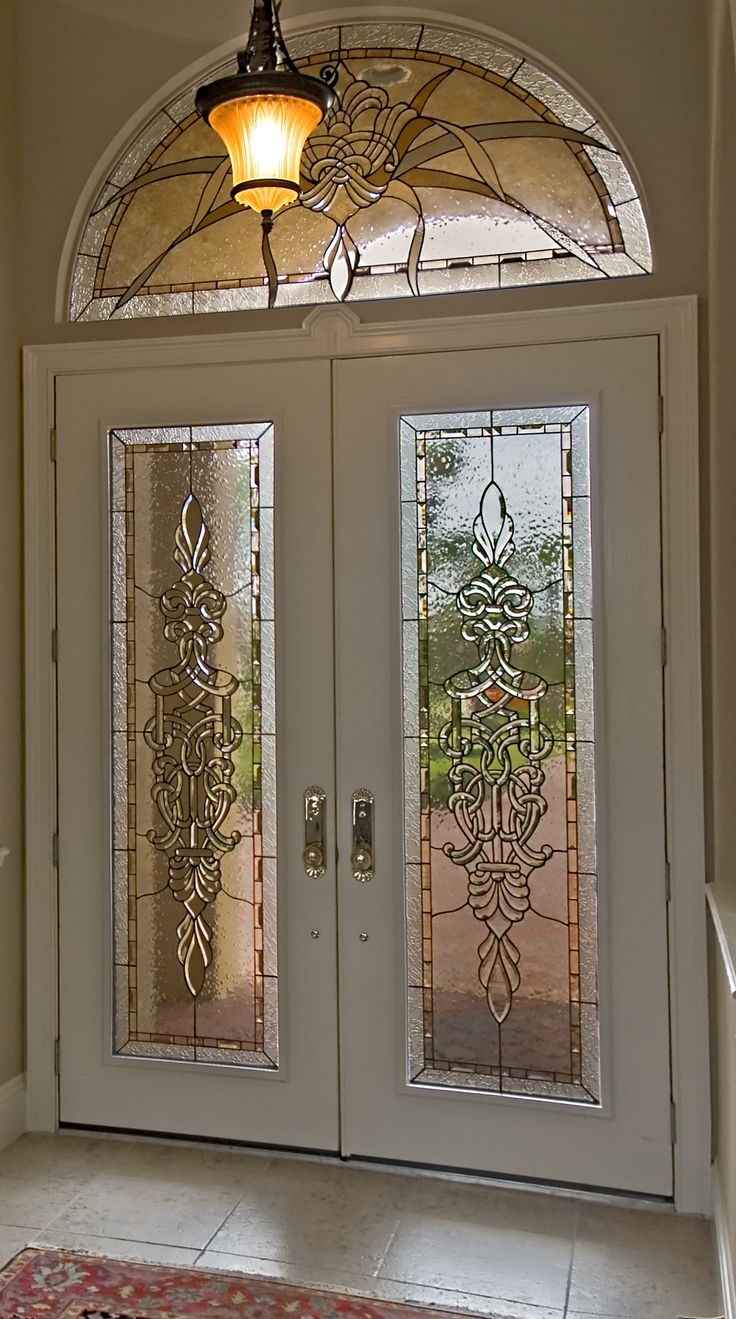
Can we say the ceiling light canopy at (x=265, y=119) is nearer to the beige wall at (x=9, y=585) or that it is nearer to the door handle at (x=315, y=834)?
the beige wall at (x=9, y=585)

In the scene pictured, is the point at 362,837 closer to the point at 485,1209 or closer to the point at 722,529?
the point at 485,1209

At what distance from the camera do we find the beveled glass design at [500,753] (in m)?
3.21

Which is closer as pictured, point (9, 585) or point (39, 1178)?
point (39, 1178)

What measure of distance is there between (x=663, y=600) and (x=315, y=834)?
1.19 metres

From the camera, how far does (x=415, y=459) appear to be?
10.9ft

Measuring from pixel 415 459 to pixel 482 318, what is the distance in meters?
0.43

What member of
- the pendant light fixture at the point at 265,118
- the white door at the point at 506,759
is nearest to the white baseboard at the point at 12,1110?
the white door at the point at 506,759

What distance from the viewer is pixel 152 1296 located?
273 cm

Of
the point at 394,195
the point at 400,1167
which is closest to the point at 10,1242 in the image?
the point at 400,1167

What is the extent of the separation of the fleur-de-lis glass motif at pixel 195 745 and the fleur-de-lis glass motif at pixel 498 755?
709 mm

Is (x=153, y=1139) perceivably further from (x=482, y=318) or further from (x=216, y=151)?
(x=216, y=151)

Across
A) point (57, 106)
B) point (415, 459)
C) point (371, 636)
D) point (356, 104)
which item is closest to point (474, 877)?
point (371, 636)

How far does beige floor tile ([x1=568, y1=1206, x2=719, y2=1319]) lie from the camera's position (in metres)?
2.68

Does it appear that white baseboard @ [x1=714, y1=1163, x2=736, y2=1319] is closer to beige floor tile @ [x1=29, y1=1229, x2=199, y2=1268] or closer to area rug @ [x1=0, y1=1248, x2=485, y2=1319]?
area rug @ [x1=0, y1=1248, x2=485, y2=1319]
